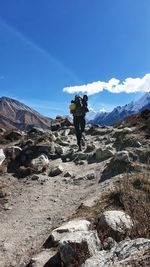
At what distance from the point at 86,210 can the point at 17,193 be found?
4.20 m

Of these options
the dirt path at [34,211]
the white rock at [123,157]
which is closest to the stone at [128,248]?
the dirt path at [34,211]

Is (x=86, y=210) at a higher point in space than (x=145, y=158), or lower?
lower

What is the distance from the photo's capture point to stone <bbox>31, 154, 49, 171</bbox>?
47.7 ft

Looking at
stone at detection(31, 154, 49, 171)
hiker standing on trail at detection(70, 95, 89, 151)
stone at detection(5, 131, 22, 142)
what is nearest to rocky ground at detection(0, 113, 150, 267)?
stone at detection(31, 154, 49, 171)

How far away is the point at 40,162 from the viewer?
48.9ft

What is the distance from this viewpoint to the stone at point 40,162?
14530 mm

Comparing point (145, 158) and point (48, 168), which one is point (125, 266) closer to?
point (145, 158)

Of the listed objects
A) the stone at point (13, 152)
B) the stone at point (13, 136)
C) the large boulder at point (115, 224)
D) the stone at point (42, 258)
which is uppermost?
the stone at point (13, 136)

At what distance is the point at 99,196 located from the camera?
9.52 m

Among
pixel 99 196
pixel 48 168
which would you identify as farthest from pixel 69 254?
pixel 48 168

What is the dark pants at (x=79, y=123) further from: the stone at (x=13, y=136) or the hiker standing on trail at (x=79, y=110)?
the stone at (x=13, y=136)

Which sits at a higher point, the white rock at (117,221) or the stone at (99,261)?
the white rock at (117,221)

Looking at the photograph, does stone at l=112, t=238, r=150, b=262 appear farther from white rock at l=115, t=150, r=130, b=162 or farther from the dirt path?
white rock at l=115, t=150, r=130, b=162

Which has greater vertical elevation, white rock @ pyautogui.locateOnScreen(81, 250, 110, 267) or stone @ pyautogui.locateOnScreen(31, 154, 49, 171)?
stone @ pyautogui.locateOnScreen(31, 154, 49, 171)
